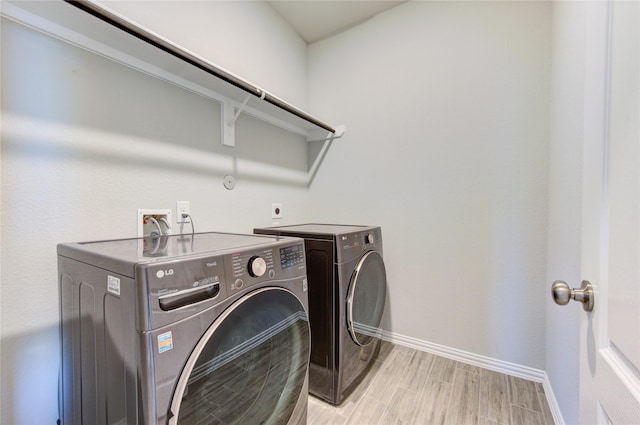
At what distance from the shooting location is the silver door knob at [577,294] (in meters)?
0.57

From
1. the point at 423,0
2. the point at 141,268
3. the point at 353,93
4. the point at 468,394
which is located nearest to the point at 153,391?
the point at 141,268

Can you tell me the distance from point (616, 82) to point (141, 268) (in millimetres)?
1085

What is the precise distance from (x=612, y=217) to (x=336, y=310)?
109cm

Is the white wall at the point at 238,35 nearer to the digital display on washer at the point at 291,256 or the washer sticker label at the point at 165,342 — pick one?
the digital display on washer at the point at 291,256

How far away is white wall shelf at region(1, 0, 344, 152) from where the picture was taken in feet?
2.87

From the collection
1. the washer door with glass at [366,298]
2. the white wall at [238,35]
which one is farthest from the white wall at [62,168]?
the washer door with glass at [366,298]

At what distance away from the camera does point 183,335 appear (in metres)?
0.66

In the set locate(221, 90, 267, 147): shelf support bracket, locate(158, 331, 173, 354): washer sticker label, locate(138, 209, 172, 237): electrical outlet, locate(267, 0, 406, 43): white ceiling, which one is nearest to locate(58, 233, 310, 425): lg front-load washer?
locate(158, 331, 173, 354): washer sticker label

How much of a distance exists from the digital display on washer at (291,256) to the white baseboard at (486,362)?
1348mm

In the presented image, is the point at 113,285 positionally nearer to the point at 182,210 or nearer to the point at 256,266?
the point at 256,266

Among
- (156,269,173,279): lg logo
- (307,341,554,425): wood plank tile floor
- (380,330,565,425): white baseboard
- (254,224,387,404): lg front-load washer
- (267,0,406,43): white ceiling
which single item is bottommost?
(307,341,554,425): wood plank tile floor

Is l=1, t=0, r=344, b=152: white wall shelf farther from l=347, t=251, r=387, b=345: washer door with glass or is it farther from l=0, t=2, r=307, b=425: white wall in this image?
A: l=347, t=251, r=387, b=345: washer door with glass

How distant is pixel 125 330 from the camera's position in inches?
25.3

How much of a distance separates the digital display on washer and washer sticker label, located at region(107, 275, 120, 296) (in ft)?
1.60
